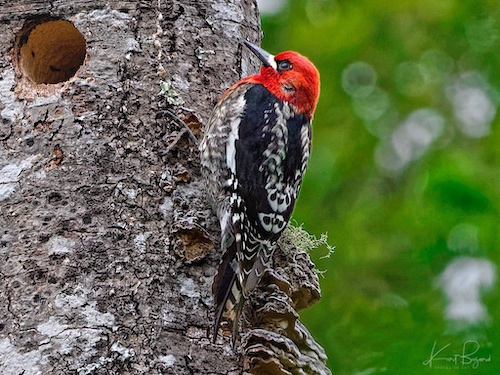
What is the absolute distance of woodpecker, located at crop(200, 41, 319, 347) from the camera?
3338 millimetres

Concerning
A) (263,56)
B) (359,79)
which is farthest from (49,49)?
(359,79)

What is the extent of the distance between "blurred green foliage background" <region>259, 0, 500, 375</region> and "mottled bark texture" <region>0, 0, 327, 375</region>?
1.20 m

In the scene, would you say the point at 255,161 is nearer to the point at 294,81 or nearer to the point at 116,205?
the point at 294,81

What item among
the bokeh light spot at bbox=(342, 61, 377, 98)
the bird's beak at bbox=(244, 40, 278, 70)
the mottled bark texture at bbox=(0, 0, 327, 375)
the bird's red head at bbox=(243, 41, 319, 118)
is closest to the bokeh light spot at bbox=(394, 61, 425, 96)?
the bokeh light spot at bbox=(342, 61, 377, 98)

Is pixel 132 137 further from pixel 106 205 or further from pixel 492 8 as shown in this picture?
pixel 492 8

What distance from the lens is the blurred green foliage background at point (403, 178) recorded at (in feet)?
14.7

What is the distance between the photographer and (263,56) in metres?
4.02

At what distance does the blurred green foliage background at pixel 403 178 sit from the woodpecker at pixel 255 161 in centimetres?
102

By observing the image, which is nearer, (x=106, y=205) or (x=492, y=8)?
(x=106, y=205)

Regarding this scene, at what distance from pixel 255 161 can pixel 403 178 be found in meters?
1.74

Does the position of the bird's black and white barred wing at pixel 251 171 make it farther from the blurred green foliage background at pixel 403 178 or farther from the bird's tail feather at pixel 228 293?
the blurred green foliage background at pixel 403 178

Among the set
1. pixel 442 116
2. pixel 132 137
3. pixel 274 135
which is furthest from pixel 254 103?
pixel 442 116

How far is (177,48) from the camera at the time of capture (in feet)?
12.0

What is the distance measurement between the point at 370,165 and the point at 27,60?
2465 mm
